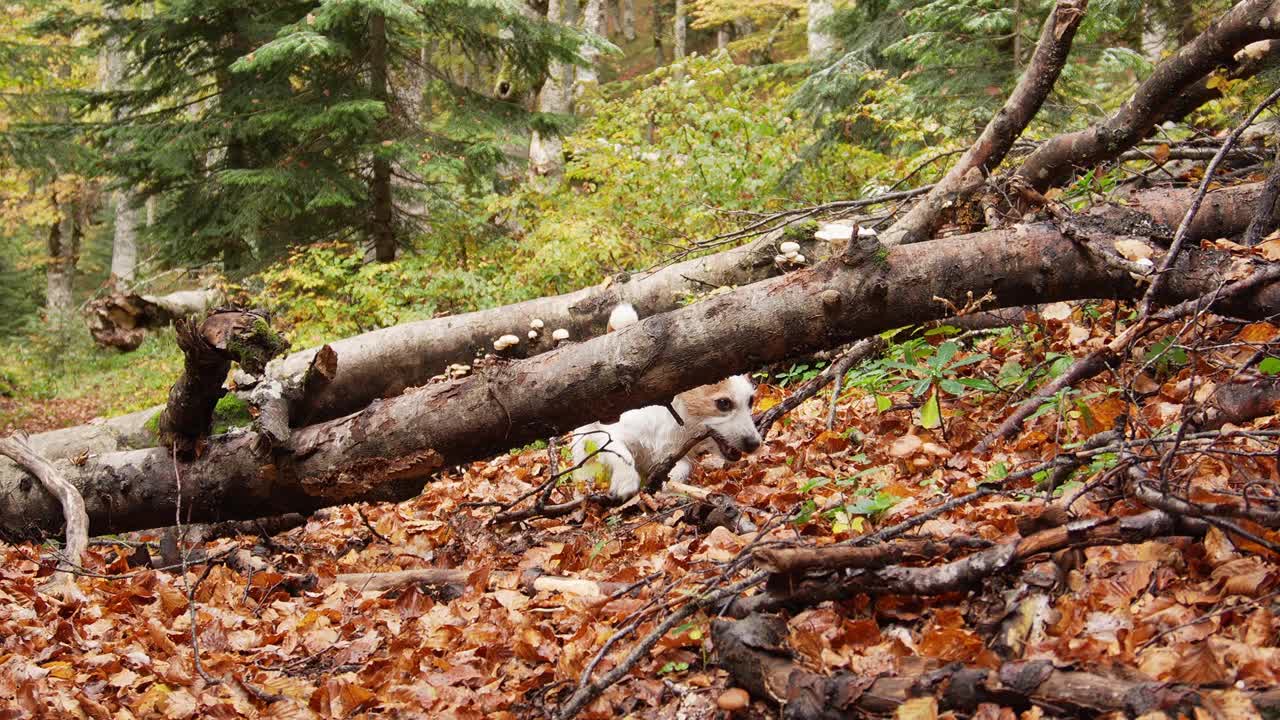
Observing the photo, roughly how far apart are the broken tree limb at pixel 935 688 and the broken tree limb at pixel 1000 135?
2936 mm

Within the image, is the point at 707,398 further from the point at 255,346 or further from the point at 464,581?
the point at 255,346

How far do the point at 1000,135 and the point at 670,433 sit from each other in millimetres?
2685

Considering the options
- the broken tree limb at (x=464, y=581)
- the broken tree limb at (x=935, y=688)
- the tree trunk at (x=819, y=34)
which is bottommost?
the broken tree limb at (x=464, y=581)

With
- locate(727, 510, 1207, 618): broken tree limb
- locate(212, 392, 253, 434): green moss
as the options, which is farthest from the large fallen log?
locate(727, 510, 1207, 618): broken tree limb

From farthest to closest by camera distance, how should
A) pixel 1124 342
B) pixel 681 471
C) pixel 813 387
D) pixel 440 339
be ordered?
1. pixel 440 339
2. pixel 813 387
3. pixel 681 471
4. pixel 1124 342

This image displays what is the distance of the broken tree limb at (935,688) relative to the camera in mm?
2006

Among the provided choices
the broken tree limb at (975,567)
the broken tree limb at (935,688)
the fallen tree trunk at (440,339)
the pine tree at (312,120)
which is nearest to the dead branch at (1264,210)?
the fallen tree trunk at (440,339)

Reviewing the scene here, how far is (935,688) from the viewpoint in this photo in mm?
2256

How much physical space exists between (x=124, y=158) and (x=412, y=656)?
12.5 m

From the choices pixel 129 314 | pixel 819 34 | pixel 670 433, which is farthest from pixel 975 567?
pixel 129 314

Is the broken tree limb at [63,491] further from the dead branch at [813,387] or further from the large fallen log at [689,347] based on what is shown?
the dead branch at [813,387]

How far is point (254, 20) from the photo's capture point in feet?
42.4

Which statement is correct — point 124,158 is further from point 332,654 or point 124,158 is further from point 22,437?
point 332,654

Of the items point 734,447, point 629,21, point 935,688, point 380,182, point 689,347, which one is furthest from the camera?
point 629,21
